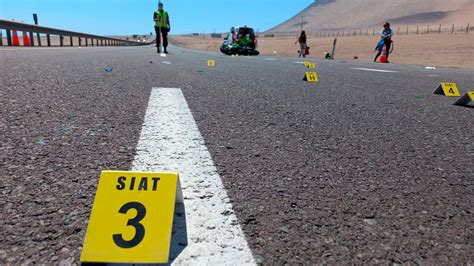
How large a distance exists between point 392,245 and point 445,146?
122 centimetres

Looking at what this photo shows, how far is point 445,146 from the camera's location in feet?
6.12

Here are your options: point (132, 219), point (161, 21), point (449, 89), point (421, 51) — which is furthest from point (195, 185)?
point (421, 51)

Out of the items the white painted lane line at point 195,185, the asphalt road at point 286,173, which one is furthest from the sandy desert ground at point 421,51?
the white painted lane line at point 195,185

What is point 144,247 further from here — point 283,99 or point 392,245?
point 283,99

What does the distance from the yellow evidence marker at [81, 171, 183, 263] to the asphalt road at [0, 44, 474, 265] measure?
0.31ft

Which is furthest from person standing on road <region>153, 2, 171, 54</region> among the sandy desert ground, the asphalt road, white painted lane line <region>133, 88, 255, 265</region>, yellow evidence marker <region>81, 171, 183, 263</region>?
yellow evidence marker <region>81, 171, 183, 263</region>

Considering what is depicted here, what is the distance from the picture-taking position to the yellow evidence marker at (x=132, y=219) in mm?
795

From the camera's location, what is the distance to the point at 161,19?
1205 cm

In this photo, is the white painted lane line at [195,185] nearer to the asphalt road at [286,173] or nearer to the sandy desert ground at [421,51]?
the asphalt road at [286,173]

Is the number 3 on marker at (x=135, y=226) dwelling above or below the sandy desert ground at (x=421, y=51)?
below

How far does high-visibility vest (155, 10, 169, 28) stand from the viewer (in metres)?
12.0

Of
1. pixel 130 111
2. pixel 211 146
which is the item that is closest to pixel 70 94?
pixel 130 111

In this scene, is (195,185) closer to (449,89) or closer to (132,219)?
(132,219)

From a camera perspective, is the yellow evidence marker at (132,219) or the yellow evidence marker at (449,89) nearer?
the yellow evidence marker at (132,219)
